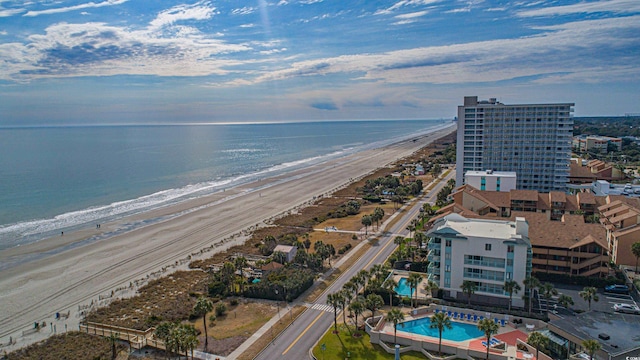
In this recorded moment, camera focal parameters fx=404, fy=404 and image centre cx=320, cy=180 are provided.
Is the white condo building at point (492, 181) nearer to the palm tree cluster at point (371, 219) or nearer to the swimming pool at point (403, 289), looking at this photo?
the palm tree cluster at point (371, 219)

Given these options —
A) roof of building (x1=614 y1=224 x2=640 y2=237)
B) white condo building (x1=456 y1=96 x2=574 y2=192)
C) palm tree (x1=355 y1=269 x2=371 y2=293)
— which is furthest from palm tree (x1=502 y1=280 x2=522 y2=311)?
white condo building (x1=456 y1=96 x2=574 y2=192)

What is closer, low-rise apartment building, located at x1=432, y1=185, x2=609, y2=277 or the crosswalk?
the crosswalk

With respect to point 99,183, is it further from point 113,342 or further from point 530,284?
point 530,284

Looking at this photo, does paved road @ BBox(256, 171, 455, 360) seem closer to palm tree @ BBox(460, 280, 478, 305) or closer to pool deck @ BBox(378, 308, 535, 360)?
pool deck @ BBox(378, 308, 535, 360)

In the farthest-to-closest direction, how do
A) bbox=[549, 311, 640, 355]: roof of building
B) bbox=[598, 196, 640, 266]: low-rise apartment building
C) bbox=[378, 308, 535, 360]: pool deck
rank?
bbox=[598, 196, 640, 266]: low-rise apartment building → bbox=[378, 308, 535, 360]: pool deck → bbox=[549, 311, 640, 355]: roof of building

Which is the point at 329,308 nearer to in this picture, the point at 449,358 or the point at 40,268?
the point at 449,358

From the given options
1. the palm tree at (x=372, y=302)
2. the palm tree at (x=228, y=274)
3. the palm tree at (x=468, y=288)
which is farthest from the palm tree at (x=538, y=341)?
the palm tree at (x=228, y=274)

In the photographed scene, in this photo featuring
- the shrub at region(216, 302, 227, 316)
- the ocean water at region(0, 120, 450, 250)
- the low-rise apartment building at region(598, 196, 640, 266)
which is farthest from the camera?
the ocean water at region(0, 120, 450, 250)

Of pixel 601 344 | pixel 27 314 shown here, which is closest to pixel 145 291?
pixel 27 314
